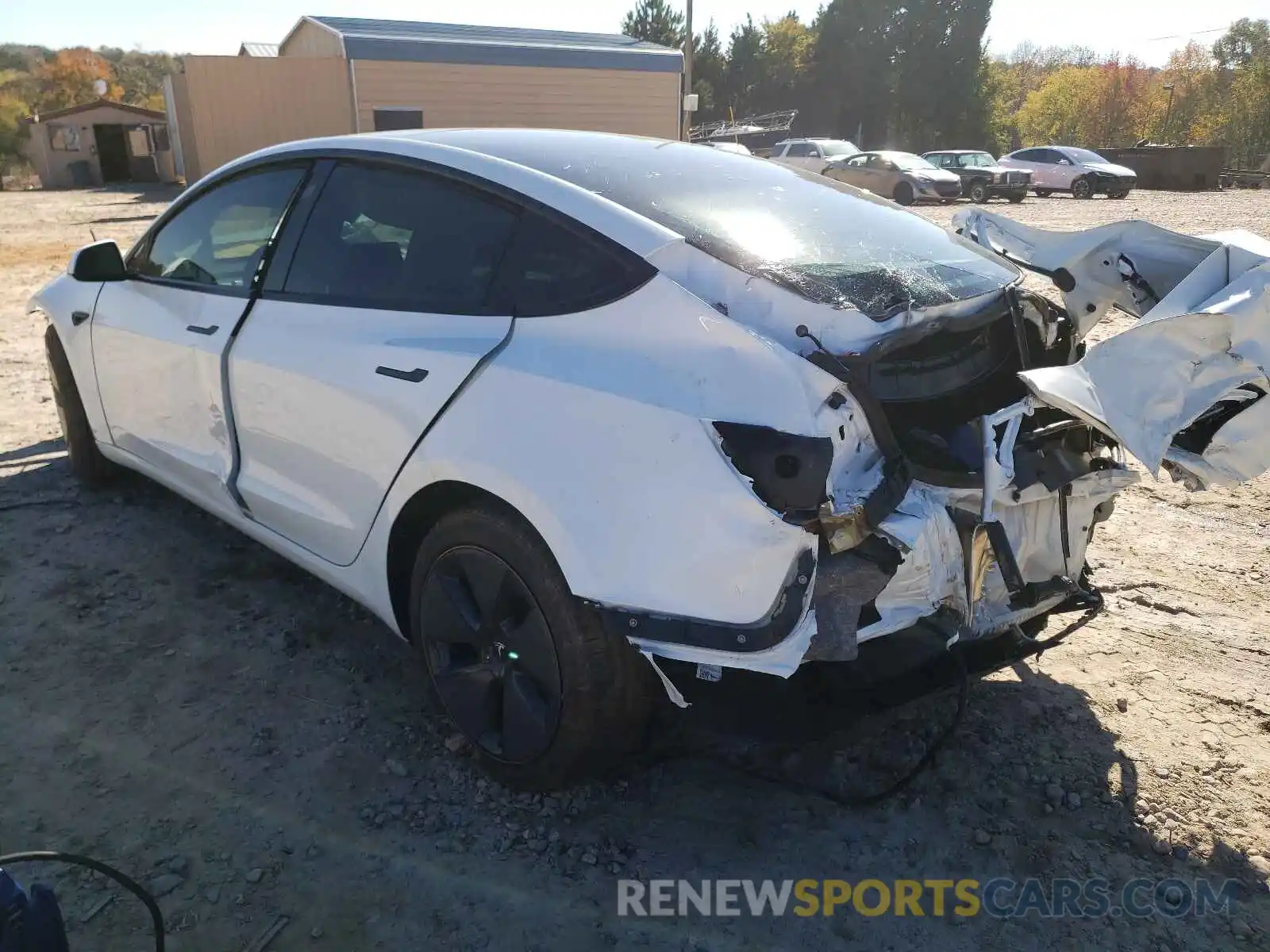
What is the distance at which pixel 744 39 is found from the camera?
174 ft

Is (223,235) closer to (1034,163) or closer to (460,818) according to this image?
(460,818)

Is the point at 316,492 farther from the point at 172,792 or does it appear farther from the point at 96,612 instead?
the point at 96,612

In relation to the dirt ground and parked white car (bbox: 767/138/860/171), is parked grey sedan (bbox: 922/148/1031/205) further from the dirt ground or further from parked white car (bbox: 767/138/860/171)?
the dirt ground

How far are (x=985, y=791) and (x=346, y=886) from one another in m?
1.74

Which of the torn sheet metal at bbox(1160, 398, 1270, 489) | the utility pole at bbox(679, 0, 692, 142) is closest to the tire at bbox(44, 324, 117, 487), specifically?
the torn sheet metal at bbox(1160, 398, 1270, 489)

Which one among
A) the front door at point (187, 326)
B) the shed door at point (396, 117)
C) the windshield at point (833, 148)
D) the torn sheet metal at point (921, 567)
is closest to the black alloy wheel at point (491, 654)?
the torn sheet metal at point (921, 567)

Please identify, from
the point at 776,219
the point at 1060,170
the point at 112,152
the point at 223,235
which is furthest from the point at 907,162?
the point at 112,152

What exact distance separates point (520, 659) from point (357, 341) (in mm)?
1065

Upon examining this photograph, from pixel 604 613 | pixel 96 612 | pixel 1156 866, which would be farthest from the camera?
pixel 96 612

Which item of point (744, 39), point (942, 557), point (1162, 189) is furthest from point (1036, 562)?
point (744, 39)

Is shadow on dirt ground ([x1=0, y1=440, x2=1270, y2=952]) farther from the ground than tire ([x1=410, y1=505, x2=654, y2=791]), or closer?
closer

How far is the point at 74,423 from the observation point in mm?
4605

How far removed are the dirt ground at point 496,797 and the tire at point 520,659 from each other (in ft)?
0.71

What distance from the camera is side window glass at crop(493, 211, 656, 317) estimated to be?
234cm
